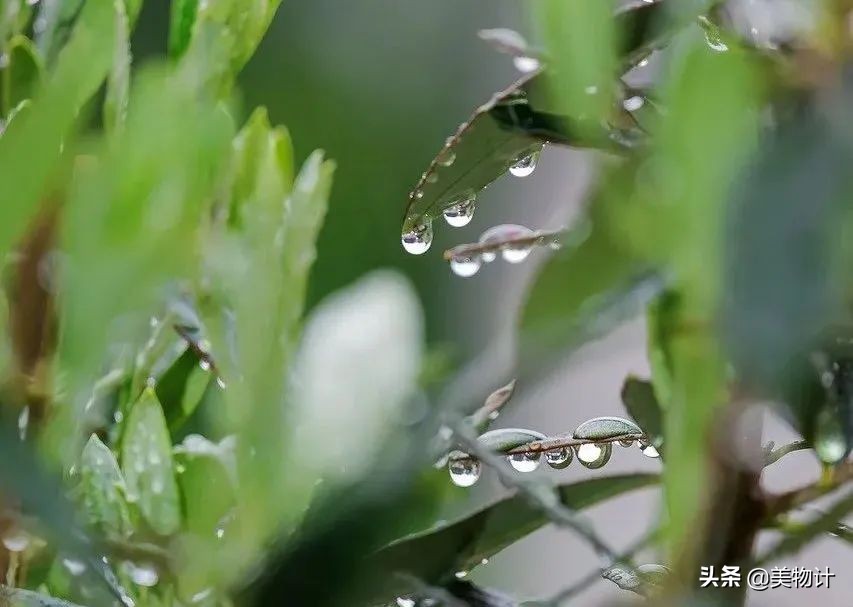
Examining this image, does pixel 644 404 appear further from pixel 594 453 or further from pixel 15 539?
pixel 15 539

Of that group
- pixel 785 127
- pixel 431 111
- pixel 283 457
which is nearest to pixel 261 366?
pixel 283 457

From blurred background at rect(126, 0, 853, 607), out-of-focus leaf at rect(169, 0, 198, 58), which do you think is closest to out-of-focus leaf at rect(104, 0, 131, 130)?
out-of-focus leaf at rect(169, 0, 198, 58)

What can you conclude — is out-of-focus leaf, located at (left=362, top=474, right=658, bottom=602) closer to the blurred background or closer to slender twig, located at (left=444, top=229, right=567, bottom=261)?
slender twig, located at (left=444, top=229, right=567, bottom=261)

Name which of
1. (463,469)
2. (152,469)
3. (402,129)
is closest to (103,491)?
(152,469)

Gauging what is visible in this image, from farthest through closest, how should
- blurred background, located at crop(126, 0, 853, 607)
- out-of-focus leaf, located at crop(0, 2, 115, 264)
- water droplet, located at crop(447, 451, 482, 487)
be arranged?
1. blurred background, located at crop(126, 0, 853, 607)
2. water droplet, located at crop(447, 451, 482, 487)
3. out-of-focus leaf, located at crop(0, 2, 115, 264)

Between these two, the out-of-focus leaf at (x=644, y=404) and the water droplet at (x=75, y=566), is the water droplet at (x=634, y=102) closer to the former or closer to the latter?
the out-of-focus leaf at (x=644, y=404)

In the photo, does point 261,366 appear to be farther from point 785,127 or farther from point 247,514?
point 785,127
